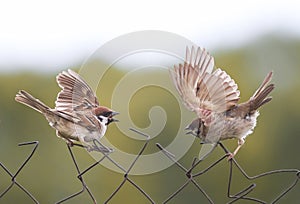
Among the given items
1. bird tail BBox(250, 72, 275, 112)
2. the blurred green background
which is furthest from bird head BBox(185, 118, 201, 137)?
the blurred green background

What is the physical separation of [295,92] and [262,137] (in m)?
1.36

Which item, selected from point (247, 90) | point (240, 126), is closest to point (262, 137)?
point (247, 90)

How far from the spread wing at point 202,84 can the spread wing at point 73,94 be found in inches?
11.7

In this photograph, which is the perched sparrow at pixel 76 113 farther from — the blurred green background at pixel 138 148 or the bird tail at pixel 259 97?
the blurred green background at pixel 138 148

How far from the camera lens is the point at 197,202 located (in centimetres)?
946

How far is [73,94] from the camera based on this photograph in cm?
262

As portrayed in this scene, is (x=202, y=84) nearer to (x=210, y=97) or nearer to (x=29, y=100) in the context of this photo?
(x=210, y=97)

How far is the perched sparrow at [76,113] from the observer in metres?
2.53

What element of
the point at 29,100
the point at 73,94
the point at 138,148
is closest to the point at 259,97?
the point at 73,94

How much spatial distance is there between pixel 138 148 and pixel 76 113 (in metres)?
7.03

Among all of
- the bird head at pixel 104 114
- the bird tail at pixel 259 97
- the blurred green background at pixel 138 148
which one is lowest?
the blurred green background at pixel 138 148

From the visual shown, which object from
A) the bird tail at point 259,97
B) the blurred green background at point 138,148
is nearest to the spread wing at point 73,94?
the bird tail at point 259,97

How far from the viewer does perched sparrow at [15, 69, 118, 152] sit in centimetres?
253

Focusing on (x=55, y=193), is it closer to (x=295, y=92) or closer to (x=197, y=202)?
(x=197, y=202)
